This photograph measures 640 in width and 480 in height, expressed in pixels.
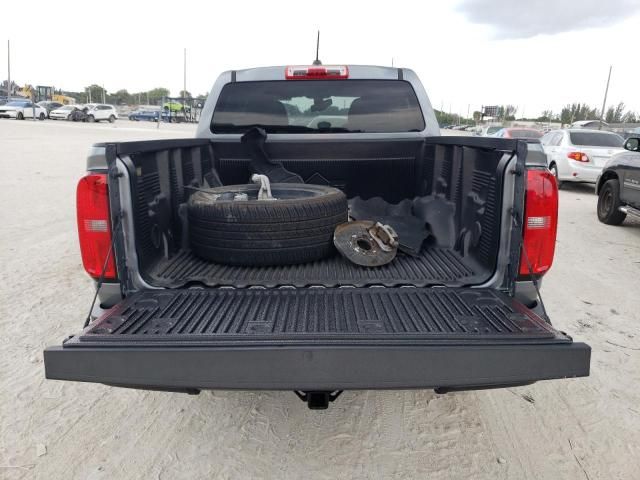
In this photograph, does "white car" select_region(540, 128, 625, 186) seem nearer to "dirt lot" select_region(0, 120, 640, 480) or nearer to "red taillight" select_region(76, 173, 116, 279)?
"dirt lot" select_region(0, 120, 640, 480)

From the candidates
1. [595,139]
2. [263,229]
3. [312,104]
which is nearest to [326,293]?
[263,229]

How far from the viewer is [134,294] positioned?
2354 millimetres

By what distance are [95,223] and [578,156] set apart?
39.0 feet

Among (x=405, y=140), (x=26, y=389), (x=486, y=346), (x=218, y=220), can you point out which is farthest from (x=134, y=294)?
(x=405, y=140)

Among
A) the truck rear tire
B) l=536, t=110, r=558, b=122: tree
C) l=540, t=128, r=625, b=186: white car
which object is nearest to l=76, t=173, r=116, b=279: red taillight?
the truck rear tire

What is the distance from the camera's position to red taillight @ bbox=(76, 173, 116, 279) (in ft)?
7.32

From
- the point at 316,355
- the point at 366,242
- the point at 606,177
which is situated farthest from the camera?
the point at 606,177

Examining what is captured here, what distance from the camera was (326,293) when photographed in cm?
238

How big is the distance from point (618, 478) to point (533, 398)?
730 millimetres

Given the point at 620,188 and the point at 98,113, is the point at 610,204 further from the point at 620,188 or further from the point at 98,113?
the point at 98,113

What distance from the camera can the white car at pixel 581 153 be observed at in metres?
11.5

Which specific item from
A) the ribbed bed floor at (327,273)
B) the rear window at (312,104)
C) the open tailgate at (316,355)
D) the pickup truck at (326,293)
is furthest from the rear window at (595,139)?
the open tailgate at (316,355)

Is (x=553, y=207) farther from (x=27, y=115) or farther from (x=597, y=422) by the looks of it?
(x=27, y=115)

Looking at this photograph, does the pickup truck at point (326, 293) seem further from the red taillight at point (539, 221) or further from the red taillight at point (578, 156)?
the red taillight at point (578, 156)
